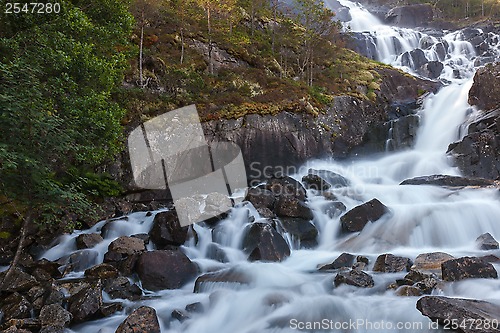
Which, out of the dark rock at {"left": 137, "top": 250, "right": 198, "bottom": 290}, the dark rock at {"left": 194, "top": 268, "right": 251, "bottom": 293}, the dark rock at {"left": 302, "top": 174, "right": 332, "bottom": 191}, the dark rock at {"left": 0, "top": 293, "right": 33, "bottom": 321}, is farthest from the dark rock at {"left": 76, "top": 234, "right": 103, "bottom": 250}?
the dark rock at {"left": 302, "top": 174, "right": 332, "bottom": 191}

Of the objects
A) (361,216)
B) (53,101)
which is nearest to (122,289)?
(53,101)

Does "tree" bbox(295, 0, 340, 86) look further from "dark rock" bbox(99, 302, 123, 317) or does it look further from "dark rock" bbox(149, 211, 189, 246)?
"dark rock" bbox(99, 302, 123, 317)

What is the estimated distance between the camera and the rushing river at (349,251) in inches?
260

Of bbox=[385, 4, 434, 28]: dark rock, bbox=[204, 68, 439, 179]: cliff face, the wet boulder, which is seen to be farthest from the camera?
bbox=[385, 4, 434, 28]: dark rock

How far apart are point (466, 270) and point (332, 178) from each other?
9.45 metres

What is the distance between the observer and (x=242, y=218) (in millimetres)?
11680

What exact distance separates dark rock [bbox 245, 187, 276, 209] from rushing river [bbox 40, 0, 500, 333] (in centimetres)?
83

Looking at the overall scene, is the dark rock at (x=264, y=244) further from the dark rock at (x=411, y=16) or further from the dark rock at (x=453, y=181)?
the dark rock at (x=411, y=16)

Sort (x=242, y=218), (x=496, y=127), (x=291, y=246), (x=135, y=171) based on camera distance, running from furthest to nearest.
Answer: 1. (x=496, y=127)
2. (x=135, y=171)
3. (x=242, y=218)
4. (x=291, y=246)

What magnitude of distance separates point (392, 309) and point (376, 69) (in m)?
25.8

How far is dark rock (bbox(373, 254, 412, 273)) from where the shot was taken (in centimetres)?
802

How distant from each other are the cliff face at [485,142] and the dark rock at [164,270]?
13.5m

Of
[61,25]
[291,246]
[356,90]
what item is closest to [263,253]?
[291,246]

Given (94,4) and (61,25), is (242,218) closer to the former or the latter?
(61,25)
